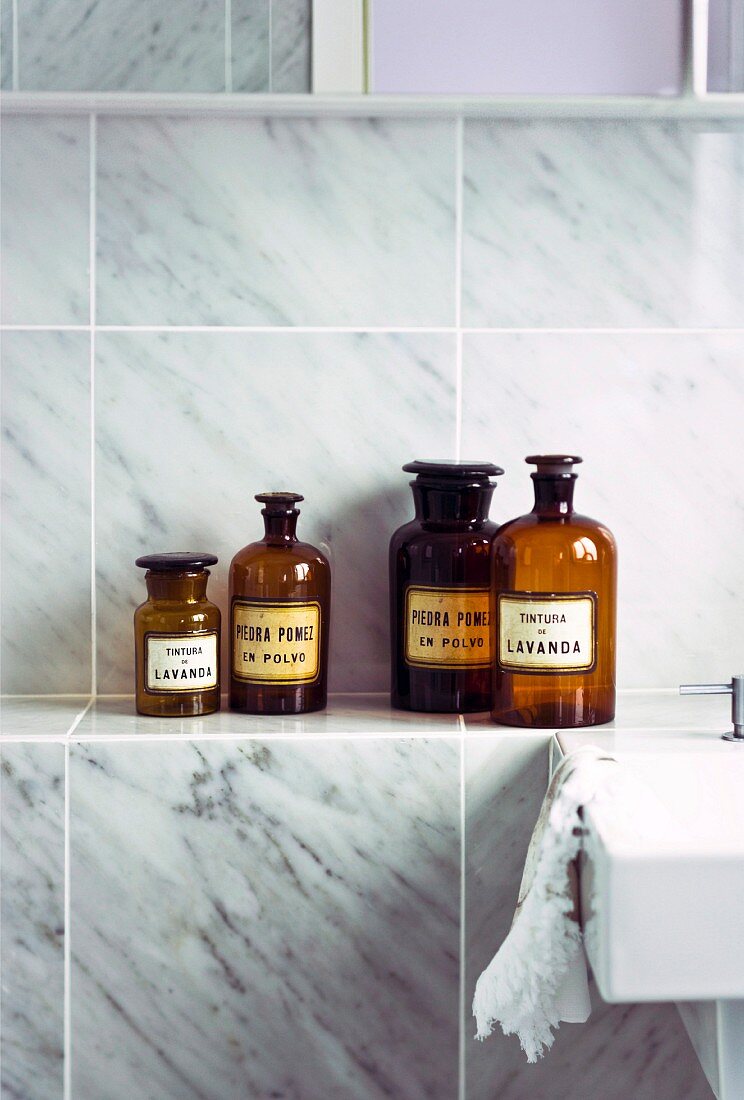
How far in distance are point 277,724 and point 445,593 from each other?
7.0 inches

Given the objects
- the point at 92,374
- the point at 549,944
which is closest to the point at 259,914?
the point at 549,944

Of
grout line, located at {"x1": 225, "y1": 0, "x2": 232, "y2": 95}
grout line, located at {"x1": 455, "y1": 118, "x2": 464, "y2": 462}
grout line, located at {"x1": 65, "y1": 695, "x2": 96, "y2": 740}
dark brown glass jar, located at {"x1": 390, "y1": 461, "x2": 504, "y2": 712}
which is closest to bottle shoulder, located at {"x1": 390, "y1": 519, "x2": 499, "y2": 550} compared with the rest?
dark brown glass jar, located at {"x1": 390, "y1": 461, "x2": 504, "y2": 712}

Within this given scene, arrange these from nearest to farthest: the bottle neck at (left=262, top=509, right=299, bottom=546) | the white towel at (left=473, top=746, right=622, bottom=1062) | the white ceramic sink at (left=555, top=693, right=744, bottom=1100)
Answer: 1. the white ceramic sink at (left=555, top=693, right=744, bottom=1100)
2. the white towel at (left=473, top=746, right=622, bottom=1062)
3. the bottle neck at (left=262, top=509, right=299, bottom=546)

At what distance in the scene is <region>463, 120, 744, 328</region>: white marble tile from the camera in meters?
1.04

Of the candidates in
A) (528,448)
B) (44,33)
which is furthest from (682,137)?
(44,33)

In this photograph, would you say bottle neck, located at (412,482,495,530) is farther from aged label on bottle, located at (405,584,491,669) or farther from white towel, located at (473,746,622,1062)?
white towel, located at (473,746,622,1062)

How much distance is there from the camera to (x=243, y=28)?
964 millimetres

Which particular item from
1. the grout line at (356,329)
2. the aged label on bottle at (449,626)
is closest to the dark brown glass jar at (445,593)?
the aged label on bottle at (449,626)

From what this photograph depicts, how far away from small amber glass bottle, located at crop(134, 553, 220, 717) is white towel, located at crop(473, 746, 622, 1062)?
1.08 feet

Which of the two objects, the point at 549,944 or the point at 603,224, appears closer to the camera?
the point at 549,944

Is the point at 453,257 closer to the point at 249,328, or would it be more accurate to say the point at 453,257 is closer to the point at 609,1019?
the point at 249,328

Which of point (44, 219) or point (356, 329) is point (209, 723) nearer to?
point (356, 329)

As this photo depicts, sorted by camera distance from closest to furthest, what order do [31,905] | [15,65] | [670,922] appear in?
[670,922], [31,905], [15,65]

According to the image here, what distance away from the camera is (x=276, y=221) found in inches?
40.4
